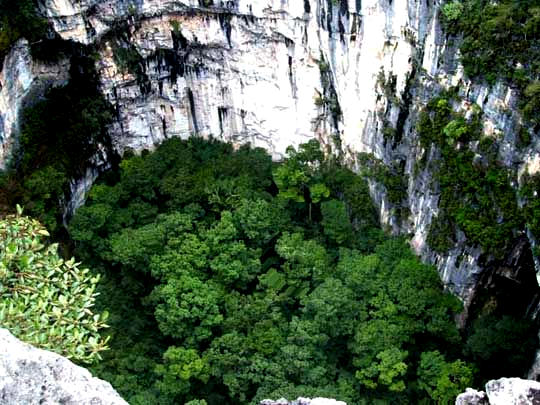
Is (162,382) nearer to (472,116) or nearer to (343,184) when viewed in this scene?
(343,184)

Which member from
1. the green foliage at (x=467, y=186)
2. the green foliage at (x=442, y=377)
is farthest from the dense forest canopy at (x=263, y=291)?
the green foliage at (x=467, y=186)

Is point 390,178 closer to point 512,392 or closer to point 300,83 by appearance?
point 300,83

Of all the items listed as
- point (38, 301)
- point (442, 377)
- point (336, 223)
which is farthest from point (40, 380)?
point (336, 223)

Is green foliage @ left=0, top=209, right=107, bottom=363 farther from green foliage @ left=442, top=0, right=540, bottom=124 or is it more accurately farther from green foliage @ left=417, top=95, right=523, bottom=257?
green foliage @ left=442, top=0, right=540, bottom=124

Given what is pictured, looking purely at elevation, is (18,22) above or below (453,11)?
above

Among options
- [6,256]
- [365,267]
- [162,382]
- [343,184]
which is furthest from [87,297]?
[343,184]
